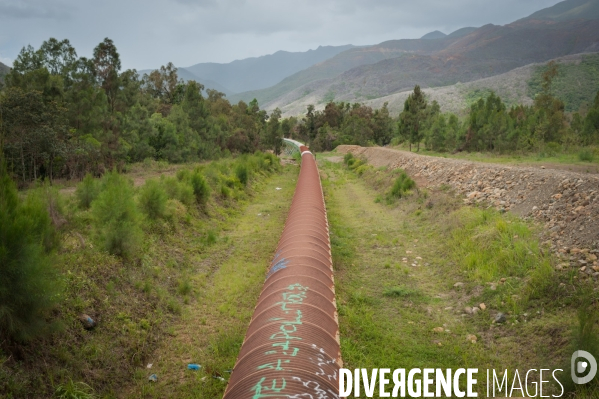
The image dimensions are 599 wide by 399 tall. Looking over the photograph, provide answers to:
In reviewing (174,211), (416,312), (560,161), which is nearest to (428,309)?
(416,312)

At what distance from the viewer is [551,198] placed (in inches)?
318

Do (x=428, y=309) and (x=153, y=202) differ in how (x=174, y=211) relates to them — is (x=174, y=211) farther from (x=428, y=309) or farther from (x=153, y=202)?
(x=428, y=309)

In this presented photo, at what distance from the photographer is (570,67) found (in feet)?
311

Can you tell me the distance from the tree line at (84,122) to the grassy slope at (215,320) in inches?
167

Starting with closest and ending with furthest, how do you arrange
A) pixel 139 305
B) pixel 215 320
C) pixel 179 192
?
pixel 139 305 < pixel 215 320 < pixel 179 192

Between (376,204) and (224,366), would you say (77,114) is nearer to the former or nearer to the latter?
(376,204)

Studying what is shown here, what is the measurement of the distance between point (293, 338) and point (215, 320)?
3.33m

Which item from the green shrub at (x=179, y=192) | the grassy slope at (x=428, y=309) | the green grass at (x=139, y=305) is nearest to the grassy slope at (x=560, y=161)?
the grassy slope at (x=428, y=309)

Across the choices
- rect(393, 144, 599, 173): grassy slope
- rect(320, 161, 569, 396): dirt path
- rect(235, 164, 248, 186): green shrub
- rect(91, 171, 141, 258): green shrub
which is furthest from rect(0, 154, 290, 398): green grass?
rect(393, 144, 599, 173): grassy slope

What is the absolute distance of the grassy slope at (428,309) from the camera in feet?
16.3

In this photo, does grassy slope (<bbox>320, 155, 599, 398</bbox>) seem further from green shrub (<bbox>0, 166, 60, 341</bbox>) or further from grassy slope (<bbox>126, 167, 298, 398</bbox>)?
green shrub (<bbox>0, 166, 60, 341</bbox>)

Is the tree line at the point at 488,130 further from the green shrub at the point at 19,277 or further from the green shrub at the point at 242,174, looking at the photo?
the green shrub at the point at 19,277

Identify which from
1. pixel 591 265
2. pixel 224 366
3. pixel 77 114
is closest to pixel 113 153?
pixel 77 114

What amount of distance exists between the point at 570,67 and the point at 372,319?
119683 mm
